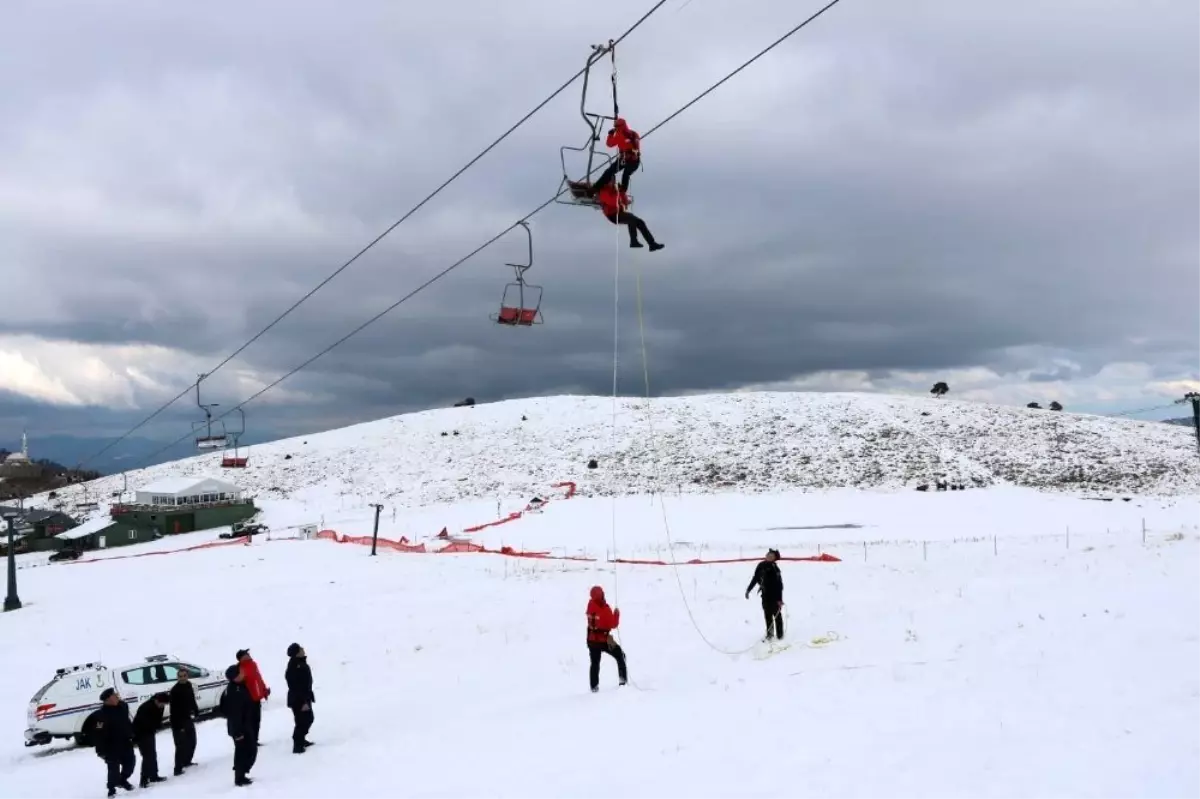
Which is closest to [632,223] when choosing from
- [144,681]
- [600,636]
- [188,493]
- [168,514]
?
[600,636]

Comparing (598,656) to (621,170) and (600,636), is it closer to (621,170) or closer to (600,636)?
(600,636)

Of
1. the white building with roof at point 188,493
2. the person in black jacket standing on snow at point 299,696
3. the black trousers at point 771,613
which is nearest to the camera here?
the person in black jacket standing on snow at point 299,696

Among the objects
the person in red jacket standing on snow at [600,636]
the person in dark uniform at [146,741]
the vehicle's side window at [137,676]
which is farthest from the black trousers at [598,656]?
the vehicle's side window at [137,676]

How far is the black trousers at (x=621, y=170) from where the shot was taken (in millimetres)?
13078

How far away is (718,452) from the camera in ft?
259

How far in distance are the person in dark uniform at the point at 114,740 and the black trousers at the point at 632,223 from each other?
428 inches

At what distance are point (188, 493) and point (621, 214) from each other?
6019 cm

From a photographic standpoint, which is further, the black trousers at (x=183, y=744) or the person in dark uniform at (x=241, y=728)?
the black trousers at (x=183, y=744)

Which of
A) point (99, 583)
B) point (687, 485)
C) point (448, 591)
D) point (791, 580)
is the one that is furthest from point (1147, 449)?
point (99, 583)

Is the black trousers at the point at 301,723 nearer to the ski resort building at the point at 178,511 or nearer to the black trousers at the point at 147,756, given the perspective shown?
the black trousers at the point at 147,756

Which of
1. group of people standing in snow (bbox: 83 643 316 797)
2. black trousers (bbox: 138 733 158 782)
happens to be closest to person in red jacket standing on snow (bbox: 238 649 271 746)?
group of people standing in snow (bbox: 83 643 316 797)

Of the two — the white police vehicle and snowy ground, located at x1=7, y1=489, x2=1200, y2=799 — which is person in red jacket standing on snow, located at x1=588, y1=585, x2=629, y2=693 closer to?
snowy ground, located at x1=7, y1=489, x2=1200, y2=799

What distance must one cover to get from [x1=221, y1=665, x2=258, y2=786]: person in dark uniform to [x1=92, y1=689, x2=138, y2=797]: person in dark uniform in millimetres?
1944

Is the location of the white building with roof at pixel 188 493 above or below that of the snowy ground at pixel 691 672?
above
